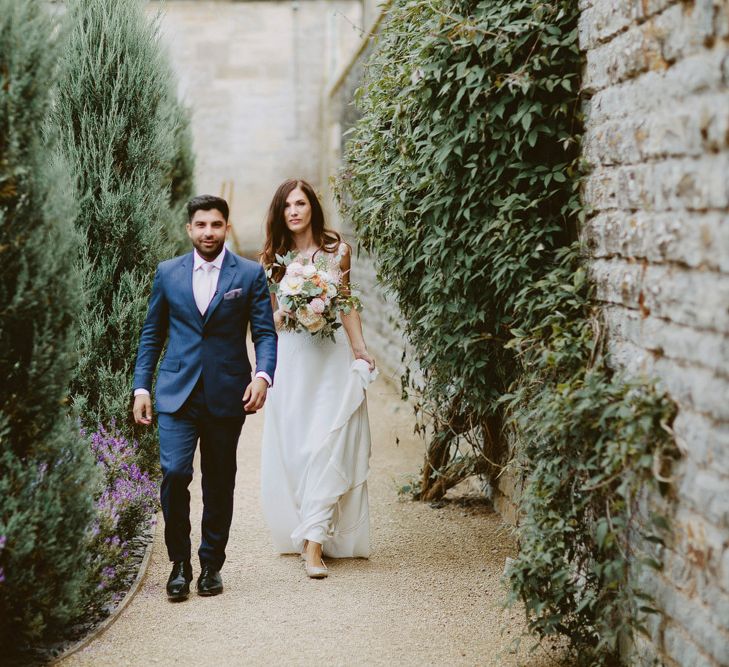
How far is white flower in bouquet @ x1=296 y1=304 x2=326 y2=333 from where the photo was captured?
520cm

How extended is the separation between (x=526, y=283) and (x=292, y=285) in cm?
150

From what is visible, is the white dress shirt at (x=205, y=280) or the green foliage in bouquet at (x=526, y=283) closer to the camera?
the green foliage in bouquet at (x=526, y=283)

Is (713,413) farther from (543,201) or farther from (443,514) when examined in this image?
(443,514)

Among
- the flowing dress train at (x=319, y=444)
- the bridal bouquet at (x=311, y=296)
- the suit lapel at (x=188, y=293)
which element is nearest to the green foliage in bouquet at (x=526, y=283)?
the bridal bouquet at (x=311, y=296)

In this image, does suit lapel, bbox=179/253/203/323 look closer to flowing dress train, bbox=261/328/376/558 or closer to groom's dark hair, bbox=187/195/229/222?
groom's dark hair, bbox=187/195/229/222

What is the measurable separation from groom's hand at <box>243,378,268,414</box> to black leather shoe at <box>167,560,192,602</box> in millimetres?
915

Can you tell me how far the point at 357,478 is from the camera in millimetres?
5434

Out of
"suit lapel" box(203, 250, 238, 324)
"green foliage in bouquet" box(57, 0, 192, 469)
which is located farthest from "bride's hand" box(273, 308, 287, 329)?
"green foliage in bouquet" box(57, 0, 192, 469)

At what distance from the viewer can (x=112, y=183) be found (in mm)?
6469

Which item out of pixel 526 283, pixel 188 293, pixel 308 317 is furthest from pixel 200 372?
pixel 526 283

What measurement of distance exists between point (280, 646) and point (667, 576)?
184cm

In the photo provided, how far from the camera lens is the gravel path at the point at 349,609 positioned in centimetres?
411

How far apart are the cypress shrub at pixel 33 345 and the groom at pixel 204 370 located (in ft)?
2.61

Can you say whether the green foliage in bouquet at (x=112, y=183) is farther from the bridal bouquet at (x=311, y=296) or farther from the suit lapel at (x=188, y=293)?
the suit lapel at (x=188, y=293)
